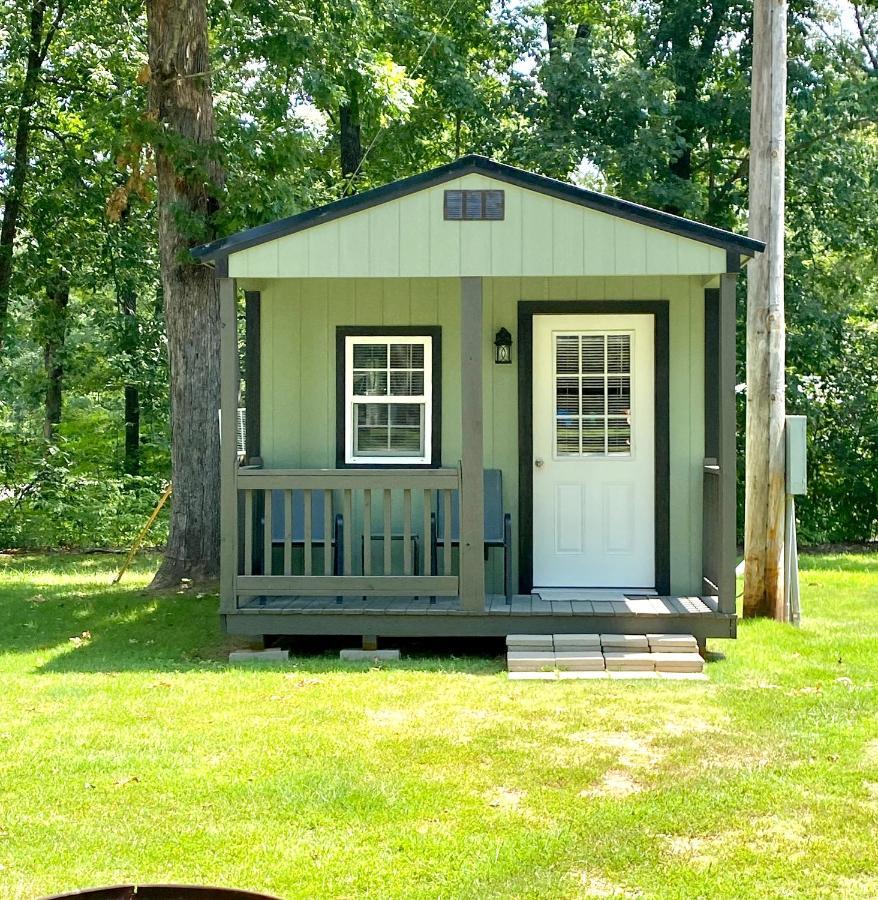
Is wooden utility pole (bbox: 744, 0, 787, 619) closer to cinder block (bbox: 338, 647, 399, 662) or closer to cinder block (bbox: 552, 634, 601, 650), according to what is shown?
cinder block (bbox: 552, 634, 601, 650)

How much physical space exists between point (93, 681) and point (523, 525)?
329 centimetres

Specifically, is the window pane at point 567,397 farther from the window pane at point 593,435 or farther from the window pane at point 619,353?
the window pane at point 619,353

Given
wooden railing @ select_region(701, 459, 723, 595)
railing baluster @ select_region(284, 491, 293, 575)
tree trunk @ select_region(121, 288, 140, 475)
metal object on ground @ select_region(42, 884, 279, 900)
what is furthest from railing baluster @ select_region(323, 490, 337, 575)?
tree trunk @ select_region(121, 288, 140, 475)

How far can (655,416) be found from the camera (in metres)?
8.93

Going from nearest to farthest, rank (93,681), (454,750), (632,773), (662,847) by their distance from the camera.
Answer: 1. (662,847)
2. (632,773)
3. (454,750)
4. (93,681)

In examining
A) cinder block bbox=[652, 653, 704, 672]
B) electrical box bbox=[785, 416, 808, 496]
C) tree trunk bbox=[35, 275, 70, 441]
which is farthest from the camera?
tree trunk bbox=[35, 275, 70, 441]

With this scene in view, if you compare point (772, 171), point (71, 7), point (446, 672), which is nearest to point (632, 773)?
point (446, 672)

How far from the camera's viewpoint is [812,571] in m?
12.6

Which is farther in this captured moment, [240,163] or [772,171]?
[240,163]

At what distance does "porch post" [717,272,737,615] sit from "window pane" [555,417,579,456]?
143cm

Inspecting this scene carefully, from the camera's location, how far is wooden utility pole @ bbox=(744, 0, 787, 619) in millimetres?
9109

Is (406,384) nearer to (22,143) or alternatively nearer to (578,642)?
(578,642)

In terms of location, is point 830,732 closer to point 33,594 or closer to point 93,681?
point 93,681

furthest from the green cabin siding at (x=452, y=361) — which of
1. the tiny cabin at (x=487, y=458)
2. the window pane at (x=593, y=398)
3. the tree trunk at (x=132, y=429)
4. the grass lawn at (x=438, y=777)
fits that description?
the tree trunk at (x=132, y=429)
